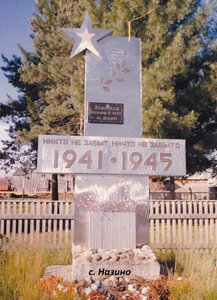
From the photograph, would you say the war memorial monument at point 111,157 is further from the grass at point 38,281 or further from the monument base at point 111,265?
the grass at point 38,281

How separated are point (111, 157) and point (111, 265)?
5.51 feet

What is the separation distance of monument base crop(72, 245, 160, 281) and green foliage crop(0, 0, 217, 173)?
16.6 ft

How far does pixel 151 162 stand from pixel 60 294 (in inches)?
96.5

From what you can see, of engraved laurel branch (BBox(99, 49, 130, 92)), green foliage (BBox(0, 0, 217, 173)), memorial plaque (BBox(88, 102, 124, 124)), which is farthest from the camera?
green foliage (BBox(0, 0, 217, 173))

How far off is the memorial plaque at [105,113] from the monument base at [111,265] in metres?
2.14

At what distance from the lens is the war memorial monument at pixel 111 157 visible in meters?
4.85

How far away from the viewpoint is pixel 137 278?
443 centimetres

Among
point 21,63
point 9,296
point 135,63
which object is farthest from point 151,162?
point 21,63

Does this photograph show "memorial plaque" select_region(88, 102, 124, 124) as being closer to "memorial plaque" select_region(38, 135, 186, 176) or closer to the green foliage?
"memorial plaque" select_region(38, 135, 186, 176)

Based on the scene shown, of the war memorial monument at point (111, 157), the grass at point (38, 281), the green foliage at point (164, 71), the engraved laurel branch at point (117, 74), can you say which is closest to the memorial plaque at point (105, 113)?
the war memorial monument at point (111, 157)

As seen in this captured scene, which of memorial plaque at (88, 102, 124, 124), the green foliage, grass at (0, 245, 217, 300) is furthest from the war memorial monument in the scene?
the green foliage

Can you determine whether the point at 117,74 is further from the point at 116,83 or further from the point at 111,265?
the point at 111,265

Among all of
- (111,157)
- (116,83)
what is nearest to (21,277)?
(111,157)

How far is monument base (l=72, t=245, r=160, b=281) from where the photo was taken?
4410 millimetres
